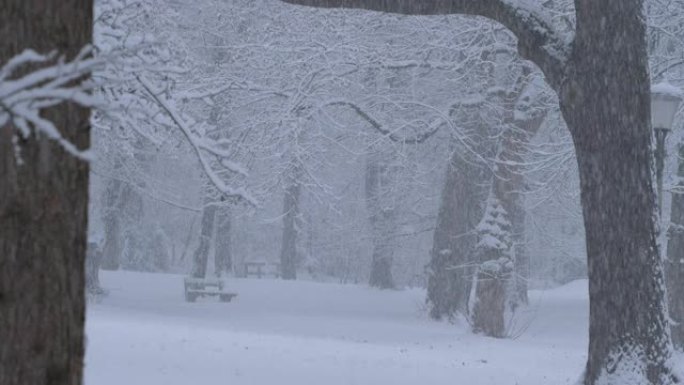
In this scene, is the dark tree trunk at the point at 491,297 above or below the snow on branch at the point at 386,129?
below

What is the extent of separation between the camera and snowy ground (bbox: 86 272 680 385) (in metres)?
10.6

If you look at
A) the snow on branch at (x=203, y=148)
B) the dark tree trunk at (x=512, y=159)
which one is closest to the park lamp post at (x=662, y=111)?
the dark tree trunk at (x=512, y=159)

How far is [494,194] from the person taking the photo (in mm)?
18984

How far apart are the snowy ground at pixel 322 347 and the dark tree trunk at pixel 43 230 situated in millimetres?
6123

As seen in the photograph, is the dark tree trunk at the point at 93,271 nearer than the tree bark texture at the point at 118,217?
Yes

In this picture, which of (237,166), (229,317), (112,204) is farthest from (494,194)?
(112,204)

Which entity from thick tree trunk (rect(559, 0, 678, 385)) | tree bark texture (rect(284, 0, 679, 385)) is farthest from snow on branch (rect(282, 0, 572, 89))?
thick tree trunk (rect(559, 0, 678, 385))

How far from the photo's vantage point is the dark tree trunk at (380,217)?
84.1 ft

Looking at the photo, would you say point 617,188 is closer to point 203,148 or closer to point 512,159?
point 203,148

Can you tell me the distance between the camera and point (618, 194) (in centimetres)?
923

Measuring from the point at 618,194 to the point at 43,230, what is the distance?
6.77 metres

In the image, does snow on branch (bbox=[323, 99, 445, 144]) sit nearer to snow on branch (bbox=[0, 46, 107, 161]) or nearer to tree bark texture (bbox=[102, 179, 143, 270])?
tree bark texture (bbox=[102, 179, 143, 270])

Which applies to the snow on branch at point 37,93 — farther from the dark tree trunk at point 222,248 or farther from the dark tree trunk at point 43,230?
the dark tree trunk at point 222,248

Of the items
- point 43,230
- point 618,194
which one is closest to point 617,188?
point 618,194
